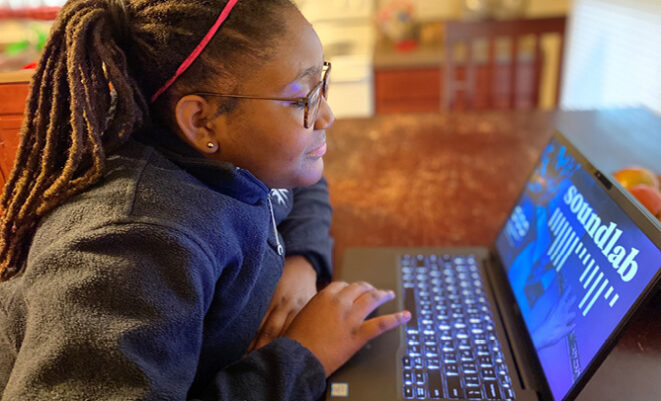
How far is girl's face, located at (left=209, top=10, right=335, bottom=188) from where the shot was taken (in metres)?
0.56

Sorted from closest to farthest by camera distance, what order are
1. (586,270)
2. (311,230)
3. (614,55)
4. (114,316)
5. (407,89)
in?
(114,316)
(586,270)
(311,230)
(614,55)
(407,89)

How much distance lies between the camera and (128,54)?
55cm

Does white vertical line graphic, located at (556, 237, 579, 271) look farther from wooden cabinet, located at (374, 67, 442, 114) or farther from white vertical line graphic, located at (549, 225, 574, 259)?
wooden cabinet, located at (374, 67, 442, 114)

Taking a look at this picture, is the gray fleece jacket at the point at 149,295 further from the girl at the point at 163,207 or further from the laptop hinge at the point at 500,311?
the laptop hinge at the point at 500,311

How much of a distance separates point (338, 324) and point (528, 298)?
252 mm

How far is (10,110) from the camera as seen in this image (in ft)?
1.98

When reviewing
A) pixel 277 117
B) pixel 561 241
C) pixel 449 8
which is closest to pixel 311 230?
pixel 277 117

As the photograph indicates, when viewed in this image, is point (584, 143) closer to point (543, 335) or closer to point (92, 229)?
point (543, 335)

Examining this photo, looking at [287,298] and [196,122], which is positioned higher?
[196,122]

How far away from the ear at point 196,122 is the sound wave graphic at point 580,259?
1.44 ft

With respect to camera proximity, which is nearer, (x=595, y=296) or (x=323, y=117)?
(x=595, y=296)


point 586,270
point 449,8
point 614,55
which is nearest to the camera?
point 586,270

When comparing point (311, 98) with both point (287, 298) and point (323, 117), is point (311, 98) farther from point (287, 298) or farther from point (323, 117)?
point (287, 298)

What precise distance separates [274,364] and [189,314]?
0.13 metres
